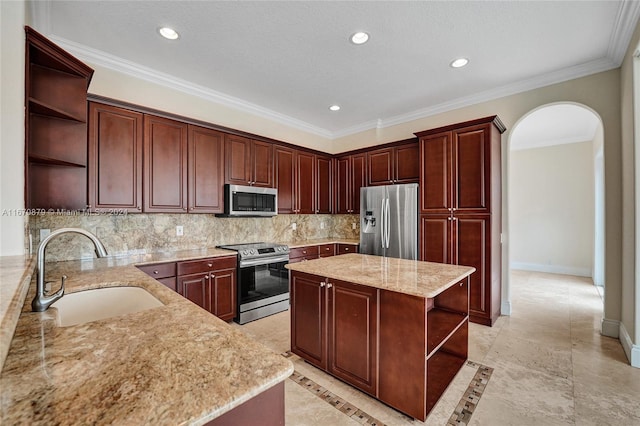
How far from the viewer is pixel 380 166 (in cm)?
460

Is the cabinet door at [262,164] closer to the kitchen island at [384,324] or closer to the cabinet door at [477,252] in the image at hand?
the kitchen island at [384,324]

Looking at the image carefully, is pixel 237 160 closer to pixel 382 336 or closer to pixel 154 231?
pixel 154 231

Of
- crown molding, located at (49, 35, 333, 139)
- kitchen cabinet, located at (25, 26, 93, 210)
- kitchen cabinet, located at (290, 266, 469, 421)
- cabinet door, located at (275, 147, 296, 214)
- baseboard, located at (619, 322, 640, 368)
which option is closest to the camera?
kitchen cabinet, located at (290, 266, 469, 421)

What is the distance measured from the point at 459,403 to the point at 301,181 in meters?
3.51

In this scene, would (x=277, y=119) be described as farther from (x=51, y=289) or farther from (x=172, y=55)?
(x=51, y=289)

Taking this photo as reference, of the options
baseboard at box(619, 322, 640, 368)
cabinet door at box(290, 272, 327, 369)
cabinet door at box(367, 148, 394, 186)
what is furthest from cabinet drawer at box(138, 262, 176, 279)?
baseboard at box(619, 322, 640, 368)

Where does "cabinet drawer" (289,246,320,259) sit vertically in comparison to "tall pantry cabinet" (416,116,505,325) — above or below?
below

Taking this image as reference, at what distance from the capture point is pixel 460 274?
215 centimetres

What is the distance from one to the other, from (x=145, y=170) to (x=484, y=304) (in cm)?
416

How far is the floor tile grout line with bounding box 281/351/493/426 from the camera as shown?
186 centimetres

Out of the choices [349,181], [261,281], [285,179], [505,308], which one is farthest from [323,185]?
[505,308]

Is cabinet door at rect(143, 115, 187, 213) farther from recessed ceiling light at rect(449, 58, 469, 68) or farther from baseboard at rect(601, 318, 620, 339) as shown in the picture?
baseboard at rect(601, 318, 620, 339)

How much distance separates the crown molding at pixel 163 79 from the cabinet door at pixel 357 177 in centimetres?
124

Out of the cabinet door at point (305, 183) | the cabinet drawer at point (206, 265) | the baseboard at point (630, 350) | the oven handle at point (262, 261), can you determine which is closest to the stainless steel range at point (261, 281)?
the oven handle at point (262, 261)
